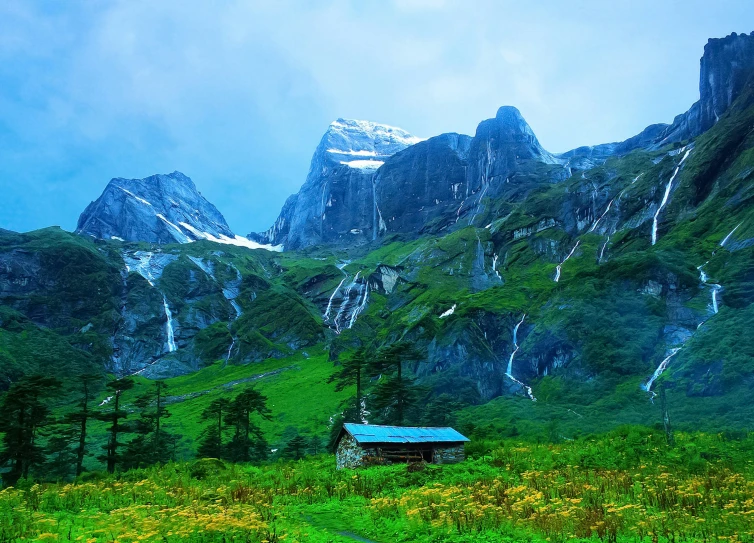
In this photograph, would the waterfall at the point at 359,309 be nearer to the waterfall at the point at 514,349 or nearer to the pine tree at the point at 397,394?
the waterfall at the point at 514,349

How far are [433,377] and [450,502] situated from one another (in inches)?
2167

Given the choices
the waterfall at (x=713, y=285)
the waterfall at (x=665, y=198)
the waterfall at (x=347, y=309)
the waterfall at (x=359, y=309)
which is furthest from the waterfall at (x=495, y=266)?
the waterfall at (x=713, y=285)

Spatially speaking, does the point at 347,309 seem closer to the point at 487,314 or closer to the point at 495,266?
the point at 495,266

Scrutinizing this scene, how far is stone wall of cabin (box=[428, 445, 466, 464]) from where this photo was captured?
33250mm

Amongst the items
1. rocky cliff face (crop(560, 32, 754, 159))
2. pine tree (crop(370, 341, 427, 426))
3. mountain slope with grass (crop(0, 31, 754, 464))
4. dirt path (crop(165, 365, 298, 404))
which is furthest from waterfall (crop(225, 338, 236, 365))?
rocky cliff face (crop(560, 32, 754, 159))

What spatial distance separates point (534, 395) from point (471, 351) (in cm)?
1201

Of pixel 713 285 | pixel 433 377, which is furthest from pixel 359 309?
pixel 713 285

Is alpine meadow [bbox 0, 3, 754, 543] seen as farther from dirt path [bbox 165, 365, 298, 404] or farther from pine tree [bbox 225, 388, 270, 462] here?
dirt path [bbox 165, 365, 298, 404]

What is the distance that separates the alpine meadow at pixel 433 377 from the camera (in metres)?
17.1

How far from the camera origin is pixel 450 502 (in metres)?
17.8

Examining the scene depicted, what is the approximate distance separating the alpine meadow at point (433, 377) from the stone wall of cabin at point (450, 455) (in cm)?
13

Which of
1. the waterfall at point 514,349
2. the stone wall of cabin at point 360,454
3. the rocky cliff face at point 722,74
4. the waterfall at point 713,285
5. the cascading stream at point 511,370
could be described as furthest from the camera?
the rocky cliff face at point 722,74

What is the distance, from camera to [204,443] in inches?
1982

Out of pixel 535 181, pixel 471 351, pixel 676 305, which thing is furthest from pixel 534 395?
pixel 535 181
